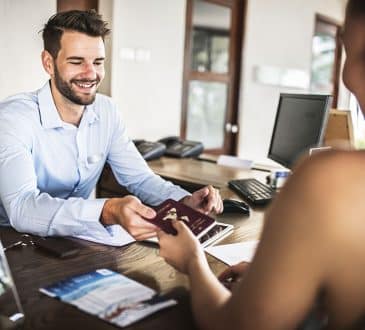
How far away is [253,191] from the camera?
2.15 m

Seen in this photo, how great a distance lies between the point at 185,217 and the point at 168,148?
2089 millimetres

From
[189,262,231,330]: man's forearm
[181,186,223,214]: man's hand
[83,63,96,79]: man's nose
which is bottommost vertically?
[181,186,223,214]: man's hand

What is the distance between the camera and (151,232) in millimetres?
1309

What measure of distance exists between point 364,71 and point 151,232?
2.37ft

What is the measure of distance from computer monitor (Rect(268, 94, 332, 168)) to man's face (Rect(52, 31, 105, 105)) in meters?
0.90

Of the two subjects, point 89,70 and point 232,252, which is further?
point 89,70

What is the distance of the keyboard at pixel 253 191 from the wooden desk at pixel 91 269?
1.19ft

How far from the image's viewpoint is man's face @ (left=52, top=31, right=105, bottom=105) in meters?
1.94

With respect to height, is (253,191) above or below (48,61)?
below

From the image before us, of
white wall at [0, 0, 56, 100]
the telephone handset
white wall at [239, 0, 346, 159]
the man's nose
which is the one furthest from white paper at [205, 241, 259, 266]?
white wall at [239, 0, 346, 159]

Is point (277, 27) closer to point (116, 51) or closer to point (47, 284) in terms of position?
point (116, 51)

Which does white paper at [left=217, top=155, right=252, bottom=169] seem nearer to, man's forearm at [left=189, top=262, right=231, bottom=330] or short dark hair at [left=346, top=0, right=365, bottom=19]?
man's forearm at [left=189, top=262, right=231, bottom=330]

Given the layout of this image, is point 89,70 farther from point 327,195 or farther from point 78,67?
point 327,195

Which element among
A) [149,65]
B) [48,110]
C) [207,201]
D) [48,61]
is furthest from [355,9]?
[149,65]
